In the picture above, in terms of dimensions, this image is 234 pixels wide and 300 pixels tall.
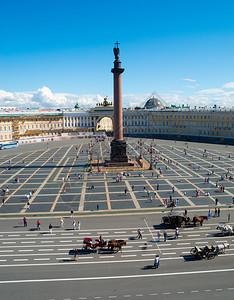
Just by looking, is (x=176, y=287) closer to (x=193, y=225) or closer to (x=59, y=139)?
(x=193, y=225)

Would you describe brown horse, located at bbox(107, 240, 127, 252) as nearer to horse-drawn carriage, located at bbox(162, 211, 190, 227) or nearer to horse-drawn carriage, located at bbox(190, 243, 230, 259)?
Result: horse-drawn carriage, located at bbox(190, 243, 230, 259)

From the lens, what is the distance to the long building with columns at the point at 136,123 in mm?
104875

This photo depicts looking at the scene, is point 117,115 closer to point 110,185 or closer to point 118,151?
point 118,151

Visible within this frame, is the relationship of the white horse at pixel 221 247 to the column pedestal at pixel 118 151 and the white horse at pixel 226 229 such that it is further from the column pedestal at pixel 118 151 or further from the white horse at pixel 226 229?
the column pedestal at pixel 118 151

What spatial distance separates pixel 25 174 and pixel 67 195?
17.1 meters

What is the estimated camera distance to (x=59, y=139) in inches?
4582

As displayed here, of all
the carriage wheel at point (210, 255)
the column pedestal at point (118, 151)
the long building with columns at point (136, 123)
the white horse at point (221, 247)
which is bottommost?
the carriage wheel at point (210, 255)

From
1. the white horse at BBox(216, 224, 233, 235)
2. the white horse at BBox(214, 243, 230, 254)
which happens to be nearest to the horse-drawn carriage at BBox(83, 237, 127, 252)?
the white horse at BBox(214, 243, 230, 254)

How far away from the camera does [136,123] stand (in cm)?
13150

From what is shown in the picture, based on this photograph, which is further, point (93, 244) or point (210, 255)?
point (93, 244)

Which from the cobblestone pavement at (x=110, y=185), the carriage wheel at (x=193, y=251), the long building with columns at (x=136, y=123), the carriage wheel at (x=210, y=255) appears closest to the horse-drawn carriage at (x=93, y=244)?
the carriage wheel at (x=193, y=251)

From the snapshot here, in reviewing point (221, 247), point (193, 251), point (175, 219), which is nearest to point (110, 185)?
point (175, 219)

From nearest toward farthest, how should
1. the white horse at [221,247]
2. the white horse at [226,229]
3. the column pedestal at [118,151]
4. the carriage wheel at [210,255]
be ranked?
the carriage wheel at [210,255] → the white horse at [221,247] → the white horse at [226,229] → the column pedestal at [118,151]

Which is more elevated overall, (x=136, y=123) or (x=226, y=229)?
(x=136, y=123)
